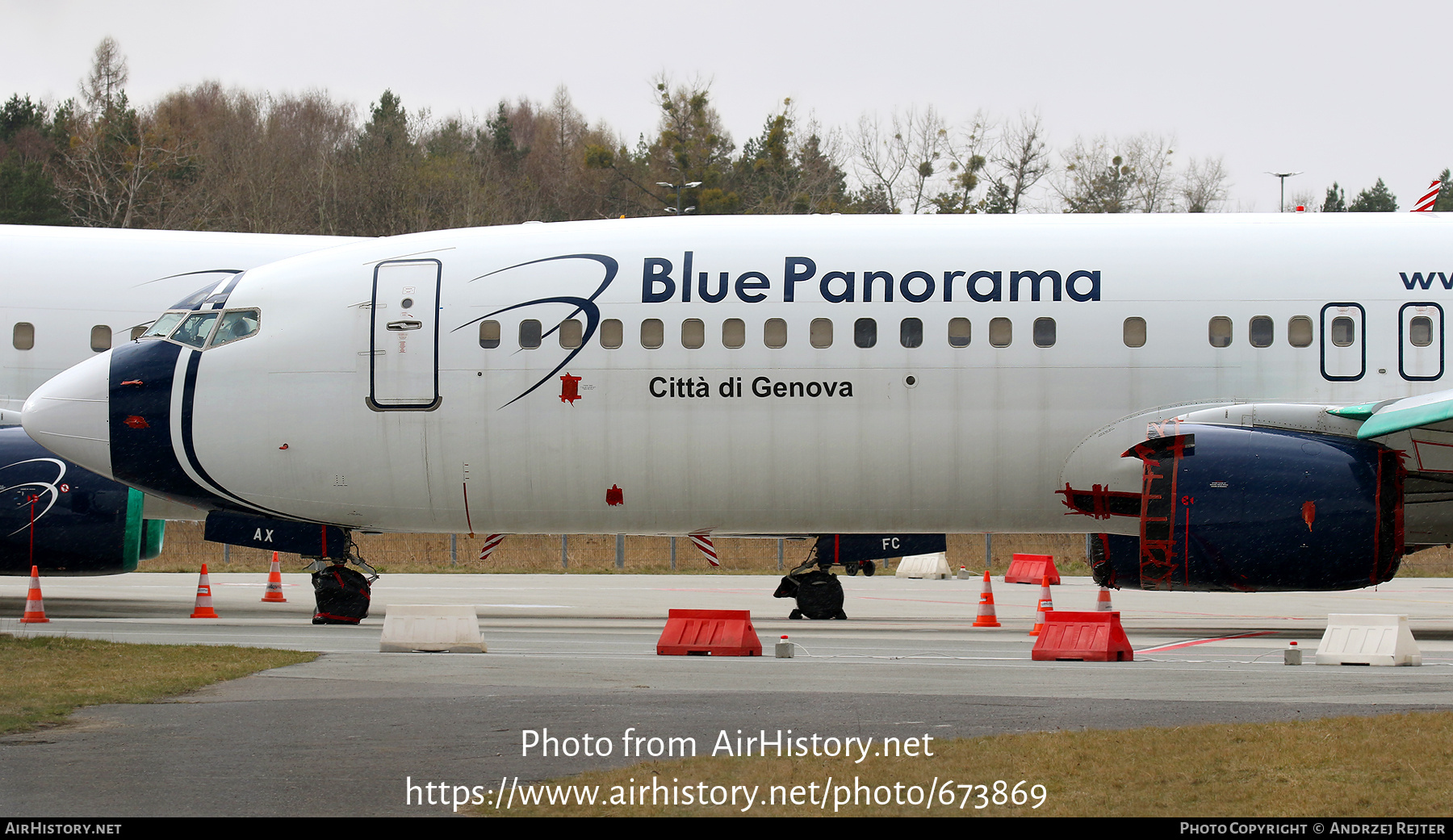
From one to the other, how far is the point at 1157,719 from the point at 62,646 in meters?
10.3

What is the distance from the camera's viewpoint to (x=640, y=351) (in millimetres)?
A: 17781

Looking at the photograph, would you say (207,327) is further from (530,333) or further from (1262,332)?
(1262,332)

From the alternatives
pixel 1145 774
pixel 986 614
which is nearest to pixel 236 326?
pixel 986 614

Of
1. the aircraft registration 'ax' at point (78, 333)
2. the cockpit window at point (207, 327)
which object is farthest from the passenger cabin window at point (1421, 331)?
the aircraft registration 'ax' at point (78, 333)

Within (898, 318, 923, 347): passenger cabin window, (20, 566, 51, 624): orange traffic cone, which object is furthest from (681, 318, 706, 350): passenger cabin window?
(20, 566, 51, 624): orange traffic cone

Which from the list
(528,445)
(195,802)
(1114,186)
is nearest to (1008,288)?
(528,445)

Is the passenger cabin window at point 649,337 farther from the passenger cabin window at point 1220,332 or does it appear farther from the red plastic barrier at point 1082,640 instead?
the passenger cabin window at point 1220,332

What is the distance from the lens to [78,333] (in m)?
21.1

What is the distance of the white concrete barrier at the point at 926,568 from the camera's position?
35438mm

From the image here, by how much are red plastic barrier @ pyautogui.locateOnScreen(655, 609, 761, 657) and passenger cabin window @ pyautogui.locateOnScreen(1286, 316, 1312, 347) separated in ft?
23.4

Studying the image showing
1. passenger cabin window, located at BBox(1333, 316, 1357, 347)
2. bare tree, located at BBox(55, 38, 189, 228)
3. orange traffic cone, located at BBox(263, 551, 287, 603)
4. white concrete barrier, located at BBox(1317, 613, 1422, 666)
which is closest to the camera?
white concrete barrier, located at BBox(1317, 613, 1422, 666)

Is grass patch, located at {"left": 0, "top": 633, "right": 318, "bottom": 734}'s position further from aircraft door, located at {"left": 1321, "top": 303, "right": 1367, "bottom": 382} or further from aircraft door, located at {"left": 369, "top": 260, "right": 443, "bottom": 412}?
aircraft door, located at {"left": 1321, "top": 303, "right": 1367, "bottom": 382}

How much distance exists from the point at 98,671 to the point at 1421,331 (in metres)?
14.3

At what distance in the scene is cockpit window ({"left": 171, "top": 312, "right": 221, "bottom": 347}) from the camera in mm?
18125
